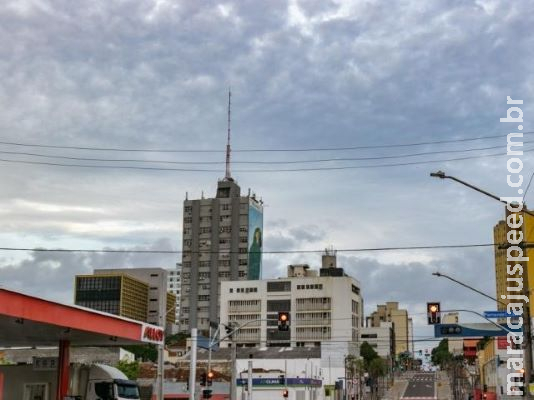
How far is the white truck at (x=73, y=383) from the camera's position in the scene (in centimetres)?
3688

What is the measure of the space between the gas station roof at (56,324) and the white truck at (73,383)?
Answer: 152 centimetres

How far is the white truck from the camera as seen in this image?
121 feet

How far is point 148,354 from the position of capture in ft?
496

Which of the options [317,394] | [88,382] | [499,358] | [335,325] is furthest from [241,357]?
[88,382]

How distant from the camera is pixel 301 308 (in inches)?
7510

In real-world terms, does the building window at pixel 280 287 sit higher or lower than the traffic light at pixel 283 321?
higher

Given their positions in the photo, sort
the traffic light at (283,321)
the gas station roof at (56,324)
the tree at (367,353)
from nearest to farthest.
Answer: the gas station roof at (56,324)
the traffic light at (283,321)
the tree at (367,353)

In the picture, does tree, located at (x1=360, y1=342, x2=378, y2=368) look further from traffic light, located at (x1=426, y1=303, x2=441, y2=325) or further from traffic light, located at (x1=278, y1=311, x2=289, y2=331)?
traffic light, located at (x1=426, y1=303, x2=441, y2=325)

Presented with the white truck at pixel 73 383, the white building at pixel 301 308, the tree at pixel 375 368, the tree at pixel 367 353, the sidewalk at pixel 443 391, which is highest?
the white building at pixel 301 308

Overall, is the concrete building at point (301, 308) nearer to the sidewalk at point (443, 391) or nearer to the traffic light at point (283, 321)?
the sidewalk at point (443, 391)

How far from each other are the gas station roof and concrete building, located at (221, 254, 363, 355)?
143604mm

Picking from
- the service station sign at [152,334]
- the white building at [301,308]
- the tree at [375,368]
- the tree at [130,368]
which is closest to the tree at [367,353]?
the white building at [301,308]

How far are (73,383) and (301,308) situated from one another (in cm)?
15601

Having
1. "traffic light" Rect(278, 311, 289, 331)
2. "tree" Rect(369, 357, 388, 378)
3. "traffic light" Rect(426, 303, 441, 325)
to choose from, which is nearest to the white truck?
"traffic light" Rect(278, 311, 289, 331)
